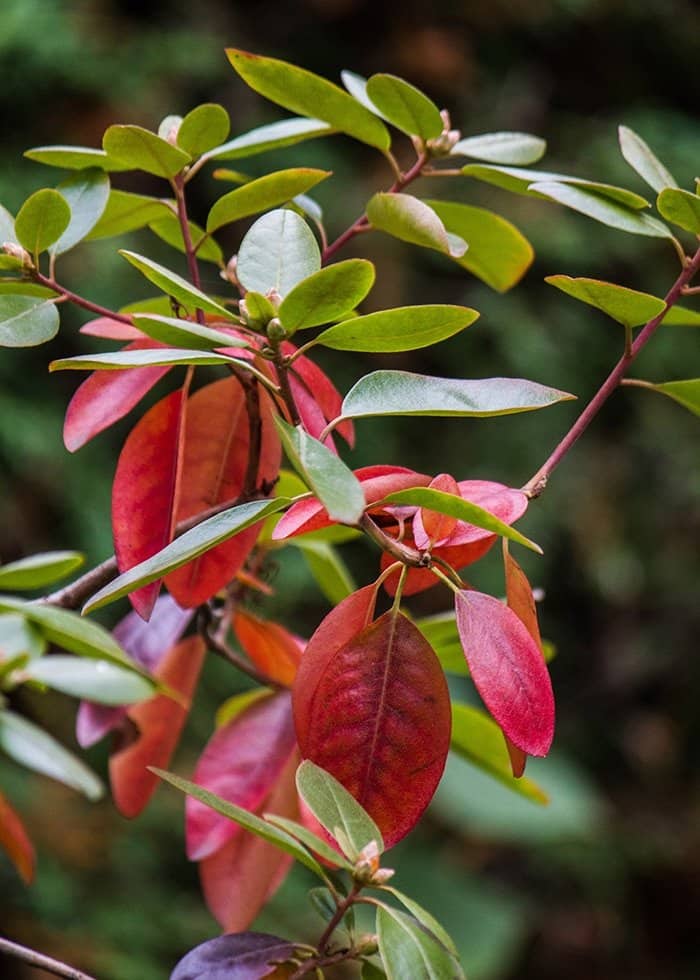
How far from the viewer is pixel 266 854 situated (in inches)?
21.4

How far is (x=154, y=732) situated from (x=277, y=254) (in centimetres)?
31

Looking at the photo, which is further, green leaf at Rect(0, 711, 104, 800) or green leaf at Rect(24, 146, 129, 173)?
green leaf at Rect(0, 711, 104, 800)

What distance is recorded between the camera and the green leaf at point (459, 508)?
0.32m

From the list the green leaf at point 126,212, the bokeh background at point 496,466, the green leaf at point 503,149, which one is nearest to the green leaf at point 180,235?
the green leaf at point 126,212

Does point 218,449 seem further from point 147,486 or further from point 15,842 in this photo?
point 15,842

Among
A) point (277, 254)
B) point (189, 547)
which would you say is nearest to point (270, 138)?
point (277, 254)

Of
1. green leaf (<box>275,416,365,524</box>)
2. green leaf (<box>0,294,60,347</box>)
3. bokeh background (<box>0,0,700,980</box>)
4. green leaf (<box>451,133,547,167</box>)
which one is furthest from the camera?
bokeh background (<box>0,0,700,980</box>)

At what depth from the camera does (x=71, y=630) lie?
1.48 feet

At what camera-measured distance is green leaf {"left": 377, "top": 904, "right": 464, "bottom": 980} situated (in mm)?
355

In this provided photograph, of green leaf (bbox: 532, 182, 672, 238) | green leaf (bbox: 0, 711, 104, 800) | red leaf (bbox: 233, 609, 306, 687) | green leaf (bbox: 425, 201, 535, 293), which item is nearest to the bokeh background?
green leaf (bbox: 0, 711, 104, 800)

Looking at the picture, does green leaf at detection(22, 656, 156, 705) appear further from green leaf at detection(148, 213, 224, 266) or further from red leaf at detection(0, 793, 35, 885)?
green leaf at detection(148, 213, 224, 266)

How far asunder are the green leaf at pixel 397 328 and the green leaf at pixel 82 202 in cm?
15

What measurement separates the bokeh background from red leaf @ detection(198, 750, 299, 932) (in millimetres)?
1055

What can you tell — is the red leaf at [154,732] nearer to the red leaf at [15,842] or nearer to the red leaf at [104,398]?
the red leaf at [15,842]
